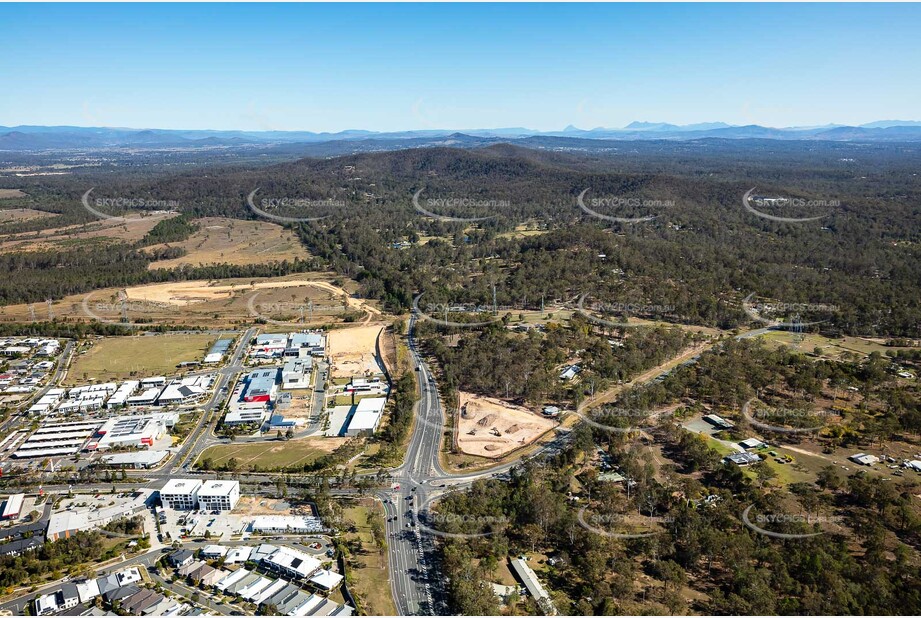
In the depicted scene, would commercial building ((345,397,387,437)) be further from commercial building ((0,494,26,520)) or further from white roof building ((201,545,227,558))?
commercial building ((0,494,26,520))

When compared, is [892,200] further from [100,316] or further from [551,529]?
[100,316]

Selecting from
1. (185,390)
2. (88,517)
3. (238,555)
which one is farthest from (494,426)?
(88,517)

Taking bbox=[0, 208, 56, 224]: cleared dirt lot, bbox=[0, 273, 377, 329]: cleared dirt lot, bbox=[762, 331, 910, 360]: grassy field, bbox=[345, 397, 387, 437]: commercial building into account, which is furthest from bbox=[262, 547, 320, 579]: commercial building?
bbox=[0, 208, 56, 224]: cleared dirt lot

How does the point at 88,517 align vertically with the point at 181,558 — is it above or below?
below

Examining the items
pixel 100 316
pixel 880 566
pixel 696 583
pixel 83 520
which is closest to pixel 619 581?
pixel 696 583

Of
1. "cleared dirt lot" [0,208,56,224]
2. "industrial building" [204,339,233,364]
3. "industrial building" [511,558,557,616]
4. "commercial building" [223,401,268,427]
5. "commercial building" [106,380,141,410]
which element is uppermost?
"cleared dirt lot" [0,208,56,224]

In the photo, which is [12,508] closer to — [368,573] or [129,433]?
[129,433]
